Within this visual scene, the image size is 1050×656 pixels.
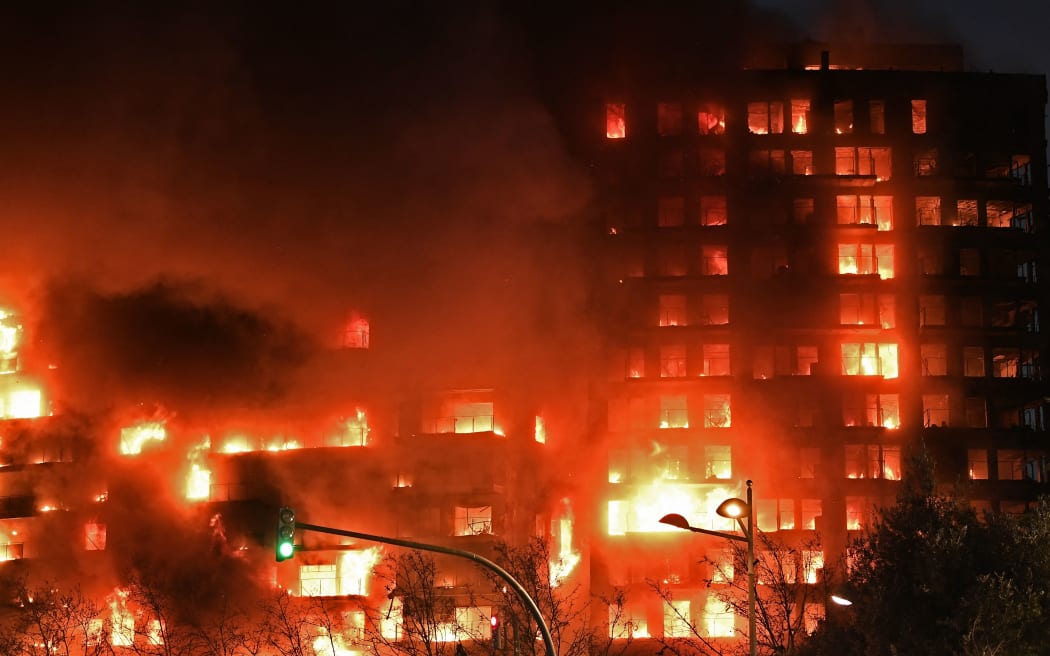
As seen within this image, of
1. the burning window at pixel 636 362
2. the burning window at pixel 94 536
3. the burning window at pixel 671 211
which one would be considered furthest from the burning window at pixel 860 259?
the burning window at pixel 94 536

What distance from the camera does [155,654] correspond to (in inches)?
2309

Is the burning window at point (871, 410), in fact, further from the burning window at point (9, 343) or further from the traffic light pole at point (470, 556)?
the traffic light pole at point (470, 556)

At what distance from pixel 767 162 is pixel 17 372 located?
155ft

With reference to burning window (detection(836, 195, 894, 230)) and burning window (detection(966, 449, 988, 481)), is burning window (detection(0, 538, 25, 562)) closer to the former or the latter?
burning window (detection(836, 195, 894, 230))

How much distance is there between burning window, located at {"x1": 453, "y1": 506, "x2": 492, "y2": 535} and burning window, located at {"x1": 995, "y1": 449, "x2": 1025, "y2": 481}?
103 feet

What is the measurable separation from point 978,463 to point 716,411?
620 inches

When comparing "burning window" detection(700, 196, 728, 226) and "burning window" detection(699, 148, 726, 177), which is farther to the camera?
"burning window" detection(699, 148, 726, 177)

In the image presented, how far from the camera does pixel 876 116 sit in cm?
8094

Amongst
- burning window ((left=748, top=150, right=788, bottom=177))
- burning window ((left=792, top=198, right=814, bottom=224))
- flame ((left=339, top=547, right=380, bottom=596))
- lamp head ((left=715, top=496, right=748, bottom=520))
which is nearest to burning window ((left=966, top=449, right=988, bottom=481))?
burning window ((left=792, top=198, right=814, bottom=224))

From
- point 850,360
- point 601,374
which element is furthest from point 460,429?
point 850,360

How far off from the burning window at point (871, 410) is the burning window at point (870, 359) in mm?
1429

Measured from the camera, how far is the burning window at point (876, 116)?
264 feet

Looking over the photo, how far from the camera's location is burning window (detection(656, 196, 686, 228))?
78875 mm

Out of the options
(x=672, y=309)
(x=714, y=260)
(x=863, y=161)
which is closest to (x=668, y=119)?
(x=714, y=260)
